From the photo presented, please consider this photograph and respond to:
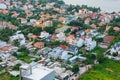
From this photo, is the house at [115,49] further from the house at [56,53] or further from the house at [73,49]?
the house at [56,53]

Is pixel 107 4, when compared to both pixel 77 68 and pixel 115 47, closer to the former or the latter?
pixel 115 47

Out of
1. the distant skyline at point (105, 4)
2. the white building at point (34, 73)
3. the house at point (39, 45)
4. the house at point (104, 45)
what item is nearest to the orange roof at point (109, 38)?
the house at point (104, 45)

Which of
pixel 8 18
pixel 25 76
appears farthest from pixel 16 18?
pixel 25 76

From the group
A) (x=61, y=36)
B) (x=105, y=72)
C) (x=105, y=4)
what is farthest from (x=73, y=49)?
(x=105, y=4)

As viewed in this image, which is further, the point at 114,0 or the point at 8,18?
the point at 114,0

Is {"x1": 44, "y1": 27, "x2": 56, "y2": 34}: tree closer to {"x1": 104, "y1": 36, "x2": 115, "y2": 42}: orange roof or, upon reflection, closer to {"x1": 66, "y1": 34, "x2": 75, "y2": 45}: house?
{"x1": 66, "y1": 34, "x2": 75, "y2": 45}: house

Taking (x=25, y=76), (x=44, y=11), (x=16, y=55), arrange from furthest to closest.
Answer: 1. (x=44, y=11)
2. (x=16, y=55)
3. (x=25, y=76)

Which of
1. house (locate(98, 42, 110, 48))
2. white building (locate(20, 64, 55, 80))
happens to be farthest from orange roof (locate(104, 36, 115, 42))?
white building (locate(20, 64, 55, 80))

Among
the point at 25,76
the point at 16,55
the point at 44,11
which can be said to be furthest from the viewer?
the point at 44,11

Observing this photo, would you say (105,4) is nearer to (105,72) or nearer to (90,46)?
(90,46)
